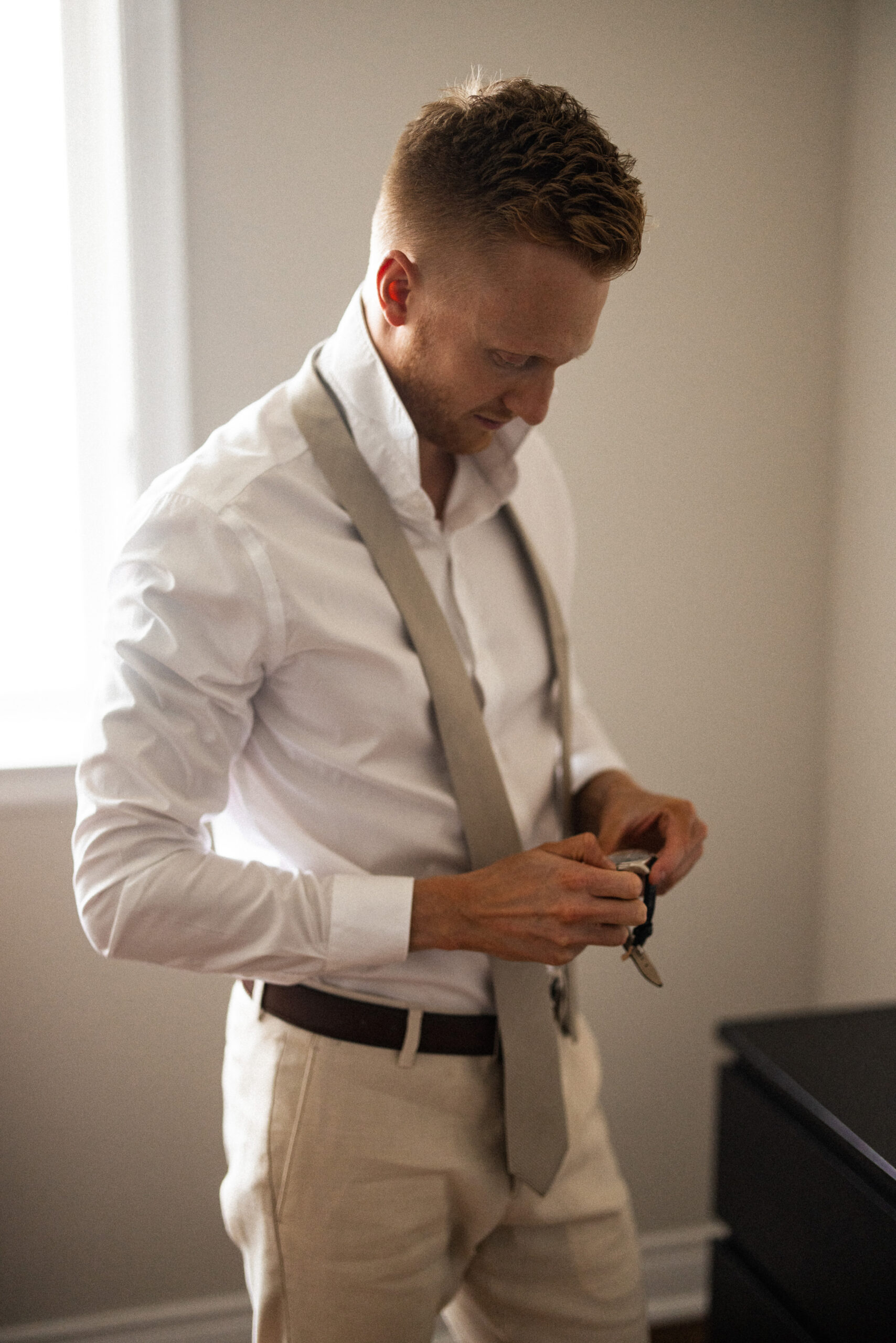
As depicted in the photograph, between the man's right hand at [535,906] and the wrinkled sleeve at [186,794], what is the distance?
0.11 feet

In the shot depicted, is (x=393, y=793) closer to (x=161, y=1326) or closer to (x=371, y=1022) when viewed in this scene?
(x=371, y=1022)

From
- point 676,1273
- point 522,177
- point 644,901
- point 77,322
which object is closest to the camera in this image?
point 522,177

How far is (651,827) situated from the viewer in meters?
1.16

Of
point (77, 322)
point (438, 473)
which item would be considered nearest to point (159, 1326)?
point (438, 473)

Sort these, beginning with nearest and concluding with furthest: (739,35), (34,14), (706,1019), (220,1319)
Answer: (34,14) < (739,35) < (220,1319) < (706,1019)

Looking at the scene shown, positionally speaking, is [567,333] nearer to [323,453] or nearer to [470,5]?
[323,453]

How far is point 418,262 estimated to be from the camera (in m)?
0.97

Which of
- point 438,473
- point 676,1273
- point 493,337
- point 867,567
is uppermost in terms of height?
point 493,337

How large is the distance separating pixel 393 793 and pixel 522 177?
553mm

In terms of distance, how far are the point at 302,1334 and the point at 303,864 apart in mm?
434

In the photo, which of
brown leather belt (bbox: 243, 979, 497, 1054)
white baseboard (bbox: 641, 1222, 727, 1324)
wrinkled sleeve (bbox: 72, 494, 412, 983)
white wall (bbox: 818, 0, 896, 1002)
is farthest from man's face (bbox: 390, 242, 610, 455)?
white baseboard (bbox: 641, 1222, 727, 1324)

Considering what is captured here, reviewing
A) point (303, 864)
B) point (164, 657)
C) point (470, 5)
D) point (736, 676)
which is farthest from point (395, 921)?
point (470, 5)

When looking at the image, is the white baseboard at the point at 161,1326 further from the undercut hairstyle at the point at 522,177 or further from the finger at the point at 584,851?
the undercut hairstyle at the point at 522,177

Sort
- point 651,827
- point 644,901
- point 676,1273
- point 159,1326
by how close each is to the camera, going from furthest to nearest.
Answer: point 676,1273 → point 159,1326 → point 651,827 → point 644,901
